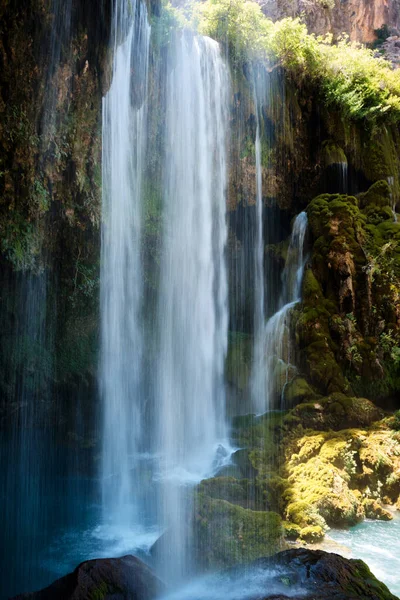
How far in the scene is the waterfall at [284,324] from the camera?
11906 mm

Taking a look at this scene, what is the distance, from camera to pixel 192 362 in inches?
504

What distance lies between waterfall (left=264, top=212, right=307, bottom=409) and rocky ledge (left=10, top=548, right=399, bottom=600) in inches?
260

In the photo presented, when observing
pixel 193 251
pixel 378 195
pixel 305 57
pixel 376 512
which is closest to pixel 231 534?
pixel 376 512

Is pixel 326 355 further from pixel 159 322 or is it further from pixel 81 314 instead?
pixel 81 314

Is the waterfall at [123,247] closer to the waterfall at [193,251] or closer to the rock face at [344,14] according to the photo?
the waterfall at [193,251]

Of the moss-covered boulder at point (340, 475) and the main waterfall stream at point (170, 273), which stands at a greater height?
the main waterfall stream at point (170, 273)

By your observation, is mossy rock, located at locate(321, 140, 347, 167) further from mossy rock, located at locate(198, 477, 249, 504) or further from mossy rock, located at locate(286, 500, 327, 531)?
mossy rock, located at locate(286, 500, 327, 531)

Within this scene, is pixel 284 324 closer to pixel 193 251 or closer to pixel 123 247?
pixel 193 251

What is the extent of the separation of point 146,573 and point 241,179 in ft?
42.3

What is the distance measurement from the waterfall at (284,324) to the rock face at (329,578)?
649cm

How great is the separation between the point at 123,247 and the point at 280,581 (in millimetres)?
9162

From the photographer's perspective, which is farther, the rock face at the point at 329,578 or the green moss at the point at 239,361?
the green moss at the point at 239,361

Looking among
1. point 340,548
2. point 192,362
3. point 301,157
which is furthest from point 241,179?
point 340,548

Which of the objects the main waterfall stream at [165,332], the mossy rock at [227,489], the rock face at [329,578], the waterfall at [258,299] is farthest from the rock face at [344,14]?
the rock face at [329,578]
